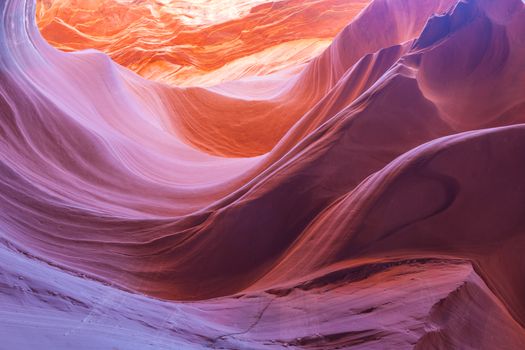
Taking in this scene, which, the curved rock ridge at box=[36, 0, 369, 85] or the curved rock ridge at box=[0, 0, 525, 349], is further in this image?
the curved rock ridge at box=[36, 0, 369, 85]

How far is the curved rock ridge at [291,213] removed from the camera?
1.48 meters

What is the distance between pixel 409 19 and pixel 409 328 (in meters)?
4.34

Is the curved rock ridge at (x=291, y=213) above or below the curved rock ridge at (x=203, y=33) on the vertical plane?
below

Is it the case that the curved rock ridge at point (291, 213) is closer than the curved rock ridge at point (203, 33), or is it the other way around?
the curved rock ridge at point (291, 213)

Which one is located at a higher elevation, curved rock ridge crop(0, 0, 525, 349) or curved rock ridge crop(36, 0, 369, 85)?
curved rock ridge crop(36, 0, 369, 85)

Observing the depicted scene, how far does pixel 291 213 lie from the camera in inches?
95.6

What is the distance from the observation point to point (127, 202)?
119 inches

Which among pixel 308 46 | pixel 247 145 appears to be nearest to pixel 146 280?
pixel 247 145

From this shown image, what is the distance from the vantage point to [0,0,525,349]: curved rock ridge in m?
1.48

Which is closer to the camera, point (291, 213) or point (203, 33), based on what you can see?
point (291, 213)

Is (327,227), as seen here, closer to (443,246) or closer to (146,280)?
(443,246)

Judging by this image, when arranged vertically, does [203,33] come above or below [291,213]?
above

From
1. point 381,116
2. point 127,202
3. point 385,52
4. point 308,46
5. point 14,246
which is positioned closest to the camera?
point 14,246

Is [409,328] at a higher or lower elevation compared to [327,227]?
lower
